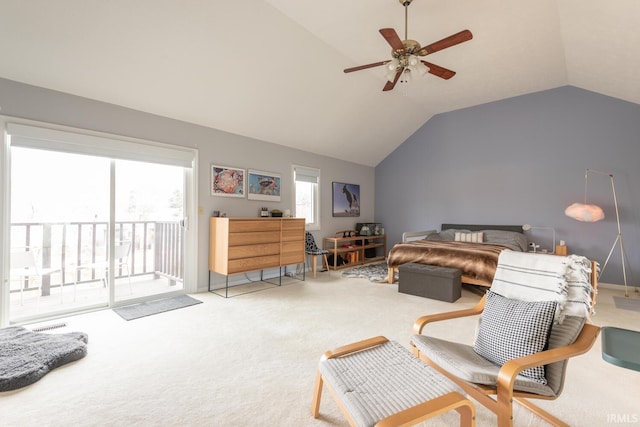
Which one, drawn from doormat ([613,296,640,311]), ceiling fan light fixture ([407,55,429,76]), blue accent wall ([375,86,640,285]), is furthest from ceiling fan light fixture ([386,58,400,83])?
doormat ([613,296,640,311])

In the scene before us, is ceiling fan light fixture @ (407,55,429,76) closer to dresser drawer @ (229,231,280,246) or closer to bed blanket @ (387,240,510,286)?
bed blanket @ (387,240,510,286)

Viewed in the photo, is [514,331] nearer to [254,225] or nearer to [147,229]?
[254,225]

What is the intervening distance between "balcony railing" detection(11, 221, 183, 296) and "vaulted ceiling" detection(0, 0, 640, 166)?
1.59 m

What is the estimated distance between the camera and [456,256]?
14.8 ft

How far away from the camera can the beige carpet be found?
5.80ft

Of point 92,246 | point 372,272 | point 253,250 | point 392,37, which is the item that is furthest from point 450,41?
point 92,246

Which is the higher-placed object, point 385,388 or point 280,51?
point 280,51

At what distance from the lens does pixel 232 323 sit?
3.21 meters

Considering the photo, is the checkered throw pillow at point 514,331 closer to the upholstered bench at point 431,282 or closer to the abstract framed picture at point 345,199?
the upholstered bench at point 431,282

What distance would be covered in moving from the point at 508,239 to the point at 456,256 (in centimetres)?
168

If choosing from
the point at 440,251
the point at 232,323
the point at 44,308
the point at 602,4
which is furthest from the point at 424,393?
the point at 44,308

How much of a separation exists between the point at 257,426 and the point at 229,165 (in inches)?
153

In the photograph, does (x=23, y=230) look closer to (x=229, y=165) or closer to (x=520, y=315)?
(x=229, y=165)

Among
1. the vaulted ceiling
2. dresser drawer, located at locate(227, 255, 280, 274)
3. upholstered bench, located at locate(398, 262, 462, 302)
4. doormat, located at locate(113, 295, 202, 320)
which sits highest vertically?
the vaulted ceiling
